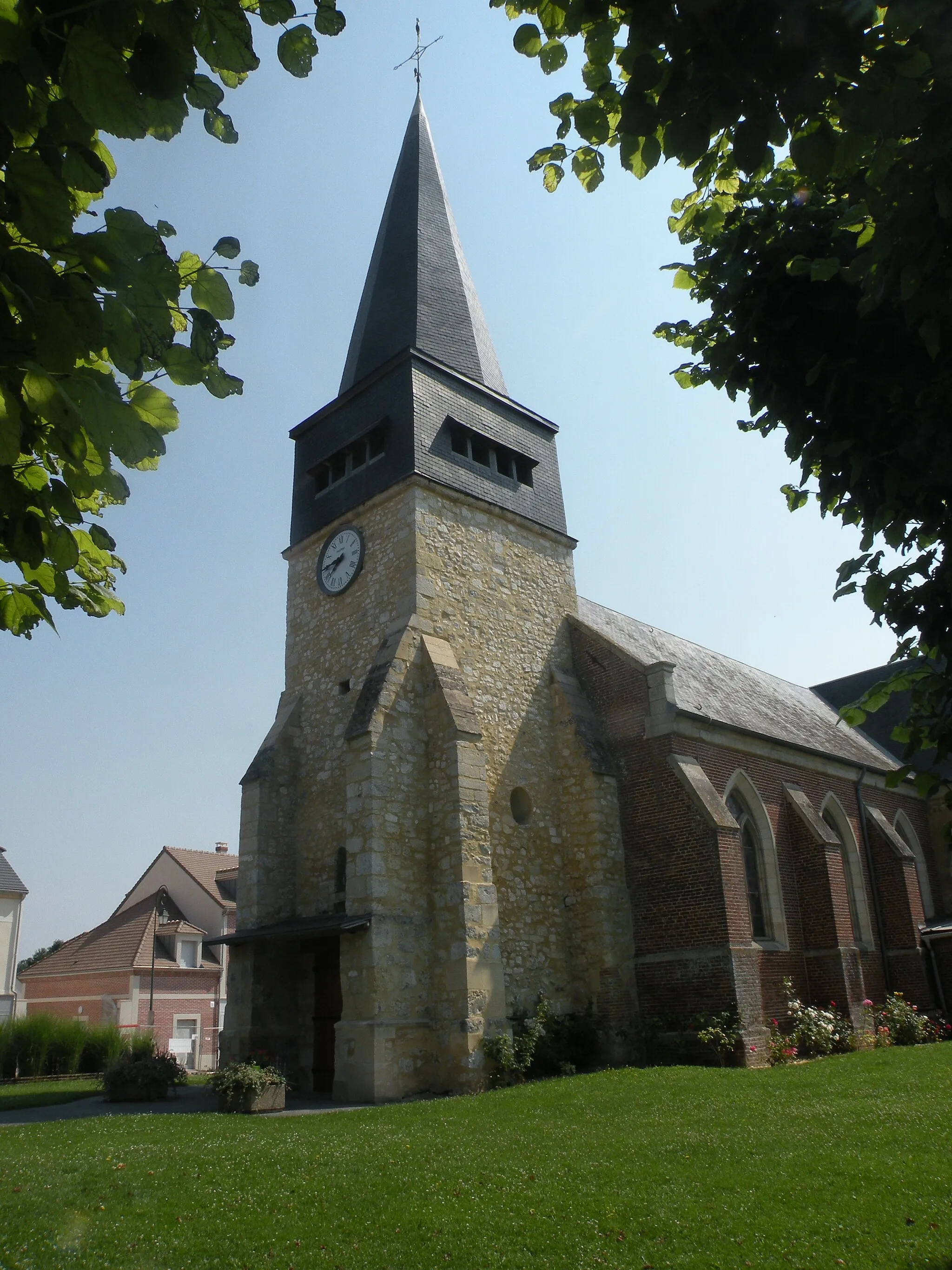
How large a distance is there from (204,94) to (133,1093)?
1441 centimetres

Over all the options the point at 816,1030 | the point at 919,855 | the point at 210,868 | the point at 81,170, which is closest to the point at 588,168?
the point at 81,170

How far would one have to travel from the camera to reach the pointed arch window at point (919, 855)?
2334cm

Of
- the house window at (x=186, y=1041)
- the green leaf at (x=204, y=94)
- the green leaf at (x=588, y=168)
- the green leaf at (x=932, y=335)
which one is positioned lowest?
the house window at (x=186, y=1041)

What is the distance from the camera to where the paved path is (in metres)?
11.8

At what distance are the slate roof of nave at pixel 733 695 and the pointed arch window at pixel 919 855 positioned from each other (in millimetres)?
1413

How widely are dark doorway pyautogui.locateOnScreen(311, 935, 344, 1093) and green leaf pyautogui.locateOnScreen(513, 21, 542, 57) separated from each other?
13.3 m

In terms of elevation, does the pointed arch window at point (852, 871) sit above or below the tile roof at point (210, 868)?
below

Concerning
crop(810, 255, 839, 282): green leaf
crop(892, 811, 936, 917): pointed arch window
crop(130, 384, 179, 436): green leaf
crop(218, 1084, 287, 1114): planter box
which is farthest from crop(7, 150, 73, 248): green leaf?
crop(892, 811, 936, 917): pointed arch window

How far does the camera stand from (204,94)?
294 cm

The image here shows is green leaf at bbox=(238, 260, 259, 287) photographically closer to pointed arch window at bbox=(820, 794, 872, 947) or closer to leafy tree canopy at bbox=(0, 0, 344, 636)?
leafy tree canopy at bbox=(0, 0, 344, 636)

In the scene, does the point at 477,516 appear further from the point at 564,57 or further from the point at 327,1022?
the point at 564,57

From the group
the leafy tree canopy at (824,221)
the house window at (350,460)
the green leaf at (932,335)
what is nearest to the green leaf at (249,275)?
the leafy tree canopy at (824,221)

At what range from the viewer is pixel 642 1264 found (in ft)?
17.5

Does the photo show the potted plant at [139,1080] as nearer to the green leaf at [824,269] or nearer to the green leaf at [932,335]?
the green leaf at [824,269]
